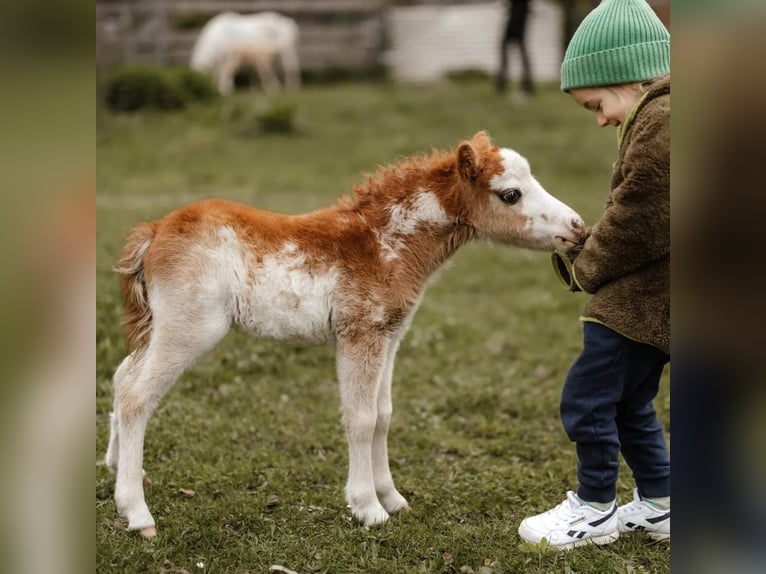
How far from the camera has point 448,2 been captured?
2500cm

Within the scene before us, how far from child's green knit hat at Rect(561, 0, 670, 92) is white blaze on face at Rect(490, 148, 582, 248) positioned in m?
0.50

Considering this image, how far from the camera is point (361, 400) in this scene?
4.01 meters

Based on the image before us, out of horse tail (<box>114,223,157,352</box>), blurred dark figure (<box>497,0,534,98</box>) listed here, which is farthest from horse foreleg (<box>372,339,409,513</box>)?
blurred dark figure (<box>497,0,534,98</box>)

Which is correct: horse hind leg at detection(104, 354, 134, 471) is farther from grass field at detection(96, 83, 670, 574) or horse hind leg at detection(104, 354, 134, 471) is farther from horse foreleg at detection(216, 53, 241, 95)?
horse foreleg at detection(216, 53, 241, 95)

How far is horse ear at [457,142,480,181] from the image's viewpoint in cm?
397

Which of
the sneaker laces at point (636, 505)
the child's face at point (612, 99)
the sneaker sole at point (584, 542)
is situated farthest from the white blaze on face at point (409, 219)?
the sneaker laces at point (636, 505)

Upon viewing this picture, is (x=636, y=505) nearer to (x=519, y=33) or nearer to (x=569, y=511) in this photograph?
(x=569, y=511)

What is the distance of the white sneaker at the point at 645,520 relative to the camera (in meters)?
4.12

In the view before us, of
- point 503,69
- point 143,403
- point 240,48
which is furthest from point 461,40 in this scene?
point 143,403
